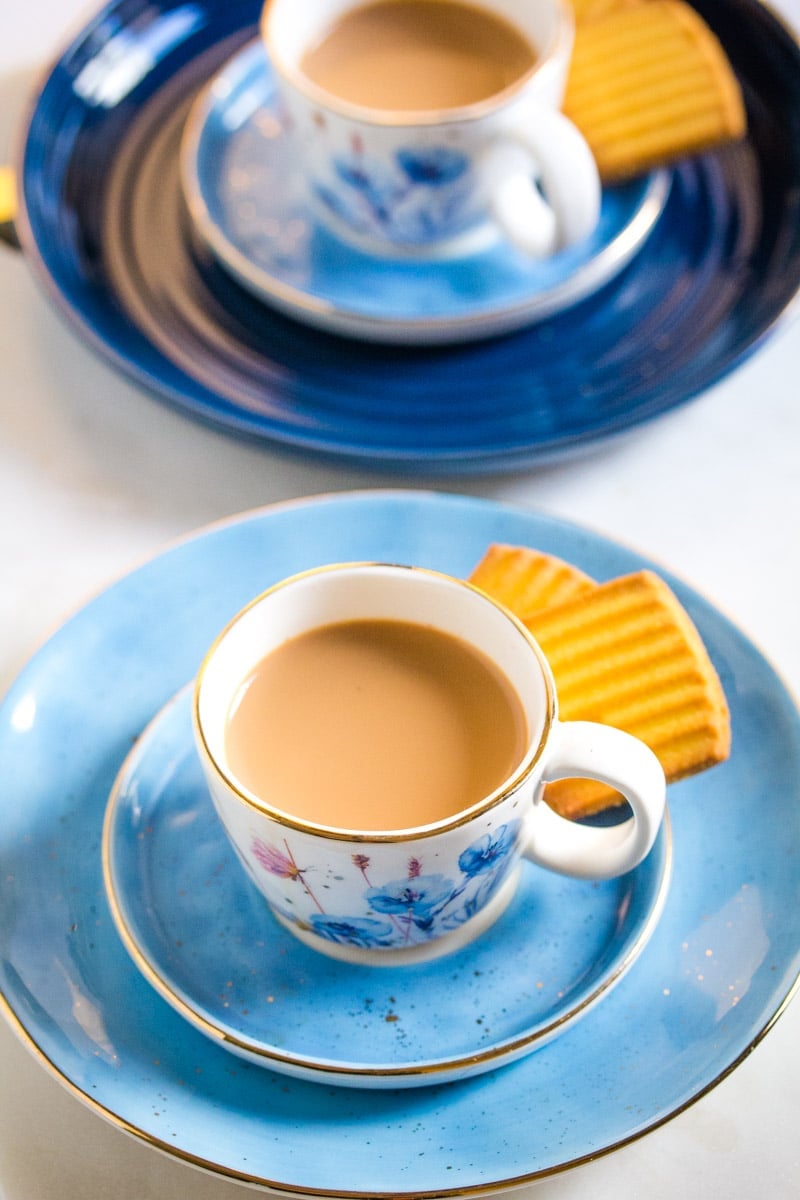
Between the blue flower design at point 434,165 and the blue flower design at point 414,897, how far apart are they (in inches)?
27.2

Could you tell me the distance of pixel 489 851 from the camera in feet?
2.28

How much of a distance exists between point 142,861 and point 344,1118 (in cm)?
22

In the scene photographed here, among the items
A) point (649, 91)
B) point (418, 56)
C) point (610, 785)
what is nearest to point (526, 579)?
point (610, 785)

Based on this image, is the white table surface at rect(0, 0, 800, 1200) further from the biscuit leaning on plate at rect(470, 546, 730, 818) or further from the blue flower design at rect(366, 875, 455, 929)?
the blue flower design at rect(366, 875, 455, 929)

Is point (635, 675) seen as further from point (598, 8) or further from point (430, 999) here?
point (598, 8)

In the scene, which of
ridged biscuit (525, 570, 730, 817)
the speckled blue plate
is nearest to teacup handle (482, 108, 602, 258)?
the speckled blue plate

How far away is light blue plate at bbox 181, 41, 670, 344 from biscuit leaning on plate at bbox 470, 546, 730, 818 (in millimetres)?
375

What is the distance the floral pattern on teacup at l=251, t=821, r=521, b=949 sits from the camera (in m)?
0.68

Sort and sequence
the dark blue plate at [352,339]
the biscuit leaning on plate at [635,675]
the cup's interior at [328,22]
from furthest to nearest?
the cup's interior at [328,22], the dark blue plate at [352,339], the biscuit leaning on plate at [635,675]

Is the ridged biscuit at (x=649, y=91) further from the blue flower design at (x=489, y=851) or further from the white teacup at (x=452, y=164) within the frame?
the blue flower design at (x=489, y=851)

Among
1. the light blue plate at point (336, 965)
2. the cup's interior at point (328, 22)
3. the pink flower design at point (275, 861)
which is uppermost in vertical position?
the cup's interior at point (328, 22)

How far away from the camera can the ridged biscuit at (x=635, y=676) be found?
0.78m

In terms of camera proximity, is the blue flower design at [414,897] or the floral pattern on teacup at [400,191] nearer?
the blue flower design at [414,897]

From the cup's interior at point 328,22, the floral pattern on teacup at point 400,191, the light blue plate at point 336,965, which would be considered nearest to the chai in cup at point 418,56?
the cup's interior at point 328,22
